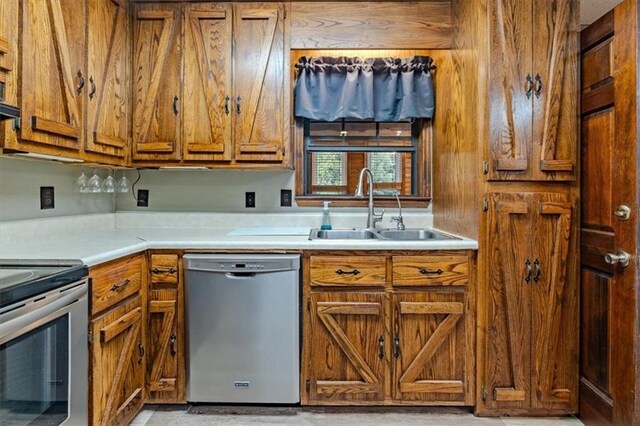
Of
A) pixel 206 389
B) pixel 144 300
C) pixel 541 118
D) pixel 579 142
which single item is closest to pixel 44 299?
pixel 144 300

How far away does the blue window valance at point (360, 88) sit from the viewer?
8.96 feet

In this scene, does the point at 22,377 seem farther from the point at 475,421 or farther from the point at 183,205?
the point at 475,421

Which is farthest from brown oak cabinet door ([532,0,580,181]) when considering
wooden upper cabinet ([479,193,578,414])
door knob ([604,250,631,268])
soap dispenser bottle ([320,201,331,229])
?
soap dispenser bottle ([320,201,331,229])

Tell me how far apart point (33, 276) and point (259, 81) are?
1616 mm

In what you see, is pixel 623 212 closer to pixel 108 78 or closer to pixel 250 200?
pixel 250 200

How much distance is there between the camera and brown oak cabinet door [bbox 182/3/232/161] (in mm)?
2451

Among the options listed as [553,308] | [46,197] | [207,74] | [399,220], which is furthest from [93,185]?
[553,308]

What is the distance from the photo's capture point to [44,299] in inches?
53.2

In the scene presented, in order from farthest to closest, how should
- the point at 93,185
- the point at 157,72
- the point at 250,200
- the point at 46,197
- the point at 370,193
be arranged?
the point at 250,200 → the point at 370,193 → the point at 157,72 → the point at 93,185 → the point at 46,197

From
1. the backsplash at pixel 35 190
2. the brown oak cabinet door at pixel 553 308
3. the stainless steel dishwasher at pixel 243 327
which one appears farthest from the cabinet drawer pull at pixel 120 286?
the brown oak cabinet door at pixel 553 308

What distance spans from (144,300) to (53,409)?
71cm

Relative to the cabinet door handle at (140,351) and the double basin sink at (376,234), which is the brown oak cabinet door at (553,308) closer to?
the double basin sink at (376,234)

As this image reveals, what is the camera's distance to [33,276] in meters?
1.37

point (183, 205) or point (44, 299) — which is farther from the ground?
point (183, 205)
